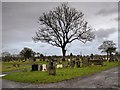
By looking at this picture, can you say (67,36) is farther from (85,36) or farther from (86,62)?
(86,62)

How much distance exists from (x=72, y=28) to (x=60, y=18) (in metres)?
3.88

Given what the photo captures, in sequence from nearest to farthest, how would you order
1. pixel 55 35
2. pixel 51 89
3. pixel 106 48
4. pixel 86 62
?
pixel 51 89, pixel 86 62, pixel 55 35, pixel 106 48

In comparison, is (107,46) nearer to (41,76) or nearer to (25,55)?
(25,55)

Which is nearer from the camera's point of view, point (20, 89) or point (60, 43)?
point (20, 89)

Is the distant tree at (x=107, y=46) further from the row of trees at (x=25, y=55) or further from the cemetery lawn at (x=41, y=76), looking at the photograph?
the cemetery lawn at (x=41, y=76)

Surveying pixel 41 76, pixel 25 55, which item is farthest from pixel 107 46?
pixel 41 76

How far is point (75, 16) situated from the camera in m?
51.3

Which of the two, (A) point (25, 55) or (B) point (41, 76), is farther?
(A) point (25, 55)

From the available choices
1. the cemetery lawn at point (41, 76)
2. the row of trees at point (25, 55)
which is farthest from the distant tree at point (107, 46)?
the cemetery lawn at point (41, 76)

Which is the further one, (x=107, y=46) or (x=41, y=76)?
(x=107, y=46)

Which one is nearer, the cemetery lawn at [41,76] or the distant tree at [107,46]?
the cemetery lawn at [41,76]

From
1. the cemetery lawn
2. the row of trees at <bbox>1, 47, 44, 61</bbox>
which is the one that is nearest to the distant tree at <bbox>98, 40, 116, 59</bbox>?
the row of trees at <bbox>1, 47, 44, 61</bbox>

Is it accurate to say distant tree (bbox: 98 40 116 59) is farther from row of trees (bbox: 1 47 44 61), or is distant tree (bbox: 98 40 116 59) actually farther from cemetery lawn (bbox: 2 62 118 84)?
cemetery lawn (bbox: 2 62 118 84)

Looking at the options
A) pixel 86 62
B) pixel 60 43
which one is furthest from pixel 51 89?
pixel 60 43
